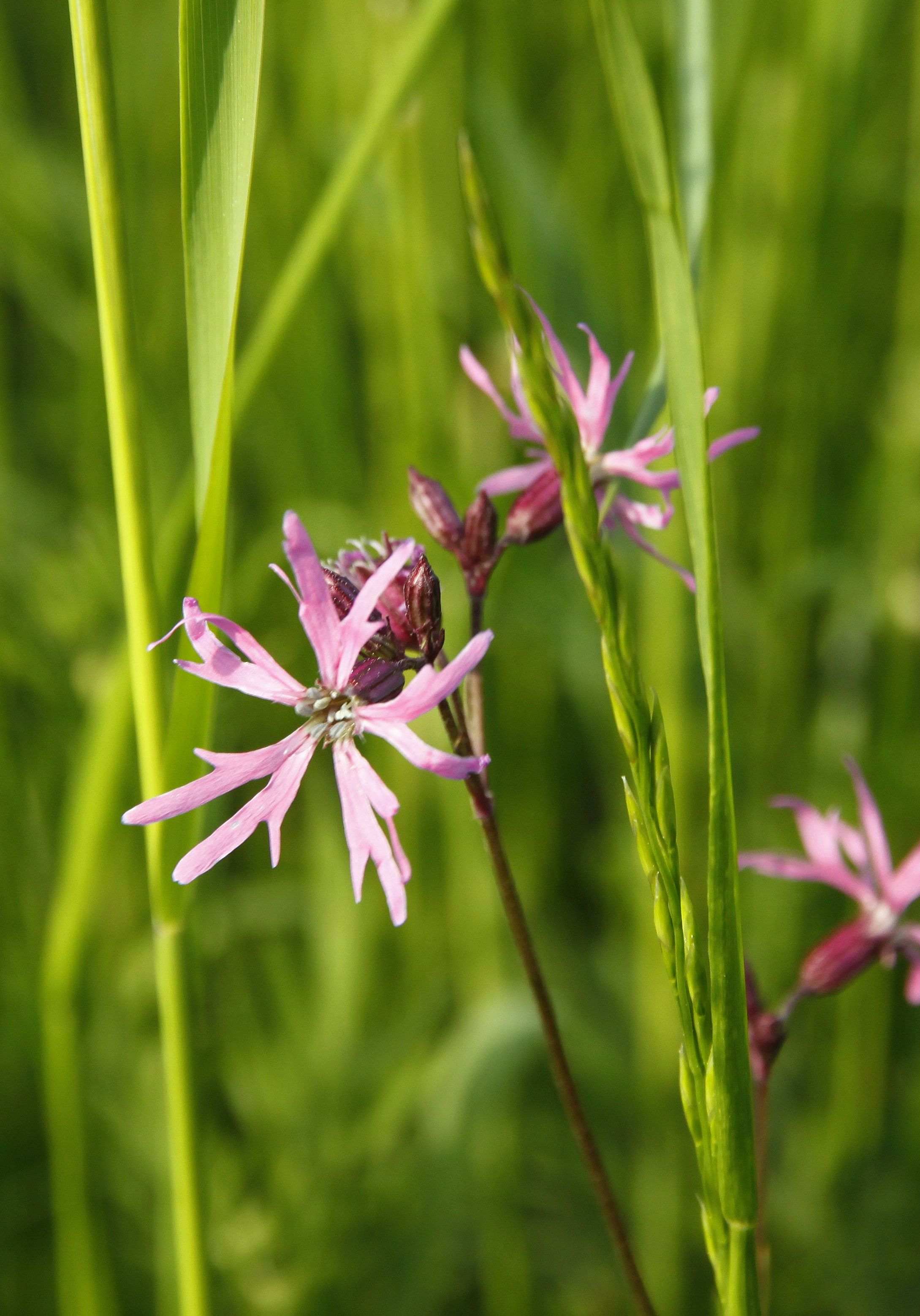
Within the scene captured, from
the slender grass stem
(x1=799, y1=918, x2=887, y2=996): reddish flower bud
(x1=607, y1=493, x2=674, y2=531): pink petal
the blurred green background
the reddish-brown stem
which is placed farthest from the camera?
the blurred green background

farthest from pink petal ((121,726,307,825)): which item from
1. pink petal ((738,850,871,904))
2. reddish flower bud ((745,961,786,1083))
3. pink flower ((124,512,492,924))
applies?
pink petal ((738,850,871,904))

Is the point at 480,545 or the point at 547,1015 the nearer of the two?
the point at 547,1015

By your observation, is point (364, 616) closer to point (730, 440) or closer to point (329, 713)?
point (329, 713)

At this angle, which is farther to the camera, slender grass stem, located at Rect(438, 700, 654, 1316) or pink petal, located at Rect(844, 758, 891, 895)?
pink petal, located at Rect(844, 758, 891, 895)

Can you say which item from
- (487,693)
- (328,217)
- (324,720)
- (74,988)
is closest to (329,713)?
(324,720)

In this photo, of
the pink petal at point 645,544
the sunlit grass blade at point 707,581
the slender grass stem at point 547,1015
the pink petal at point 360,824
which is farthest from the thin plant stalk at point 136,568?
the pink petal at point 645,544

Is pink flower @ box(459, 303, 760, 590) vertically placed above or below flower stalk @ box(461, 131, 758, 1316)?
above

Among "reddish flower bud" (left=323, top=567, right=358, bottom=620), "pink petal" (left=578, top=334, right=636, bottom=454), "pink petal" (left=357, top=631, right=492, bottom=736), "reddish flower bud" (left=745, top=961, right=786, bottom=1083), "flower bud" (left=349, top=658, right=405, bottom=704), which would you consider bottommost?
"reddish flower bud" (left=745, top=961, right=786, bottom=1083)

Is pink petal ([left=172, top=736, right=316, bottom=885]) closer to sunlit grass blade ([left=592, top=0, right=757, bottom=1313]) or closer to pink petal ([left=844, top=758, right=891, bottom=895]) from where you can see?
sunlit grass blade ([left=592, top=0, right=757, bottom=1313])
